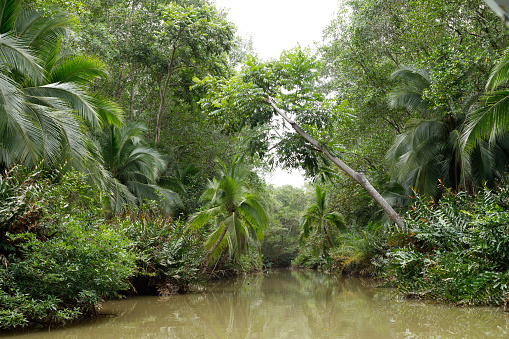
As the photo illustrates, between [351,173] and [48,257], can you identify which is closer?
[48,257]

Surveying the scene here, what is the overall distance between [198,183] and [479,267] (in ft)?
46.8

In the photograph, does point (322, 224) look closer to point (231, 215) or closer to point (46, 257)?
point (231, 215)

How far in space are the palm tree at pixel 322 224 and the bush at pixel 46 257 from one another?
1800 cm

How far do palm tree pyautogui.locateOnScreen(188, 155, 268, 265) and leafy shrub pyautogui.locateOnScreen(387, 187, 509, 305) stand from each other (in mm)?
6952

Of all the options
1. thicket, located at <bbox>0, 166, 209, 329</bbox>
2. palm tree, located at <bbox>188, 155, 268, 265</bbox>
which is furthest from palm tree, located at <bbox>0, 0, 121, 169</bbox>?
palm tree, located at <bbox>188, 155, 268, 265</bbox>

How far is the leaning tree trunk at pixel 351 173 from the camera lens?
29.8 ft

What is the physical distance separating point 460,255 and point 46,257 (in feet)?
22.0

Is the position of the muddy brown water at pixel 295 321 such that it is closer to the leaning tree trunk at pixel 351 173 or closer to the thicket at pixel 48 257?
the thicket at pixel 48 257

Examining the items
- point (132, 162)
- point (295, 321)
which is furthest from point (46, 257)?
point (132, 162)

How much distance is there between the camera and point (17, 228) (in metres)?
5.21

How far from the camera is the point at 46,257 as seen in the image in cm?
519

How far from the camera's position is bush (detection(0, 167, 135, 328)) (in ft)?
16.2

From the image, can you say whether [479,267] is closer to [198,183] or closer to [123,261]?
[123,261]

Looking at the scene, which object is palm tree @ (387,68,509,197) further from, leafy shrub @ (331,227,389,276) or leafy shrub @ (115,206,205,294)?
leafy shrub @ (115,206,205,294)
